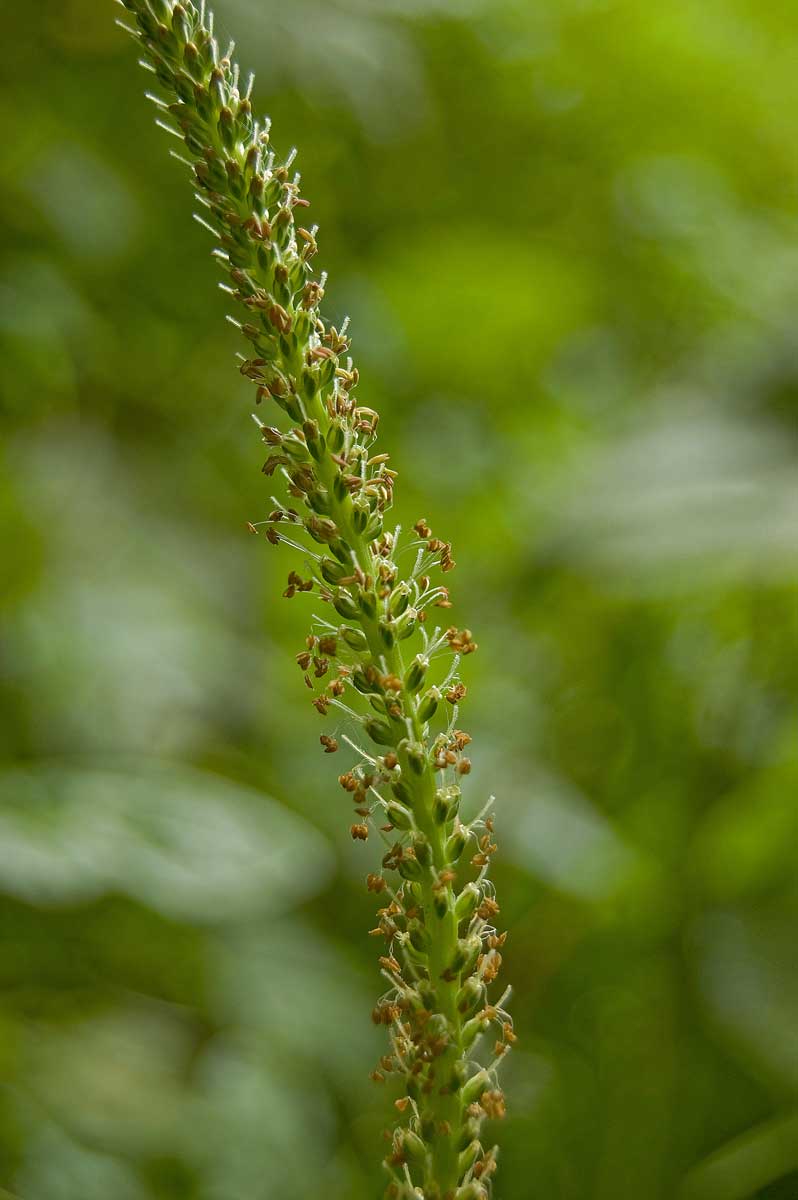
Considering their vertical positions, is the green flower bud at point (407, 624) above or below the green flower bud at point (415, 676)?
above

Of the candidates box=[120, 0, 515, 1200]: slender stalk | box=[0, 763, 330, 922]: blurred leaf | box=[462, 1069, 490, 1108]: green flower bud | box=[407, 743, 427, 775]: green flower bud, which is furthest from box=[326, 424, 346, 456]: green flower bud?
box=[0, 763, 330, 922]: blurred leaf

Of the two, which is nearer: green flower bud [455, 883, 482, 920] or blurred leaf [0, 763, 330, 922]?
green flower bud [455, 883, 482, 920]

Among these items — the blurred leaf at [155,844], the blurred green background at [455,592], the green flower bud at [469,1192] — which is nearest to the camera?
the green flower bud at [469,1192]

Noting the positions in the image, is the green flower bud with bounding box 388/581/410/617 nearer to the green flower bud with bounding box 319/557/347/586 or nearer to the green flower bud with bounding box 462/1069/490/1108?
the green flower bud with bounding box 319/557/347/586

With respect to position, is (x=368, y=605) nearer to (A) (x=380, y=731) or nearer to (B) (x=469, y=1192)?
(A) (x=380, y=731)

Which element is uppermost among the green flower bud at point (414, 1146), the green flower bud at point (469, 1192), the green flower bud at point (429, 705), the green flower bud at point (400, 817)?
the green flower bud at point (429, 705)

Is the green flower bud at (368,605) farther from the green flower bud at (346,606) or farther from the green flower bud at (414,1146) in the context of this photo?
the green flower bud at (414,1146)

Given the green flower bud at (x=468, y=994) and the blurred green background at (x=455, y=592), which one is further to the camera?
the blurred green background at (x=455, y=592)

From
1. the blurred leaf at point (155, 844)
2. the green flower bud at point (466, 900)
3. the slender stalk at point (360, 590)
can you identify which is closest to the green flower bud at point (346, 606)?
the slender stalk at point (360, 590)

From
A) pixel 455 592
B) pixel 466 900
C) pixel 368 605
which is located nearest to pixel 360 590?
pixel 368 605
